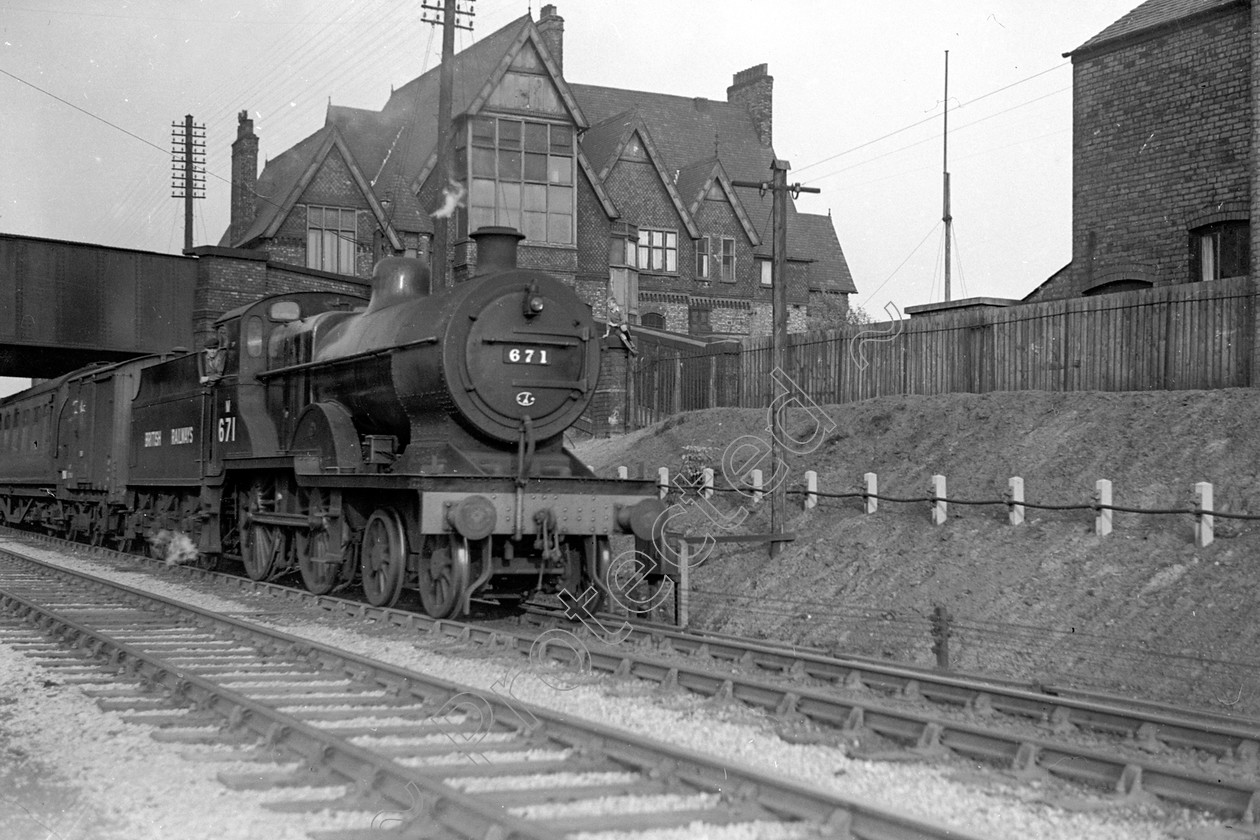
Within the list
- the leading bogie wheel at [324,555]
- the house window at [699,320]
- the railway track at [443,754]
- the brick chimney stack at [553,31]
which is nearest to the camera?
the railway track at [443,754]

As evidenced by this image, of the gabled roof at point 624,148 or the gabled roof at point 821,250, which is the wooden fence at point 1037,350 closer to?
the gabled roof at point 624,148

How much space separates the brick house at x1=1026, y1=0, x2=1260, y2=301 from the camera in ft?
59.1

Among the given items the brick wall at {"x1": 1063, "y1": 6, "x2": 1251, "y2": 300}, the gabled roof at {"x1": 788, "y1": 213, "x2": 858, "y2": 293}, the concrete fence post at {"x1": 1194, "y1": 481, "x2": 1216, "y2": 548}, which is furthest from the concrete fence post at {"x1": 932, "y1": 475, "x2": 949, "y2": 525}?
the gabled roof at {"x1": 788, "y1": 213, "x2": 858, "y2": 293}

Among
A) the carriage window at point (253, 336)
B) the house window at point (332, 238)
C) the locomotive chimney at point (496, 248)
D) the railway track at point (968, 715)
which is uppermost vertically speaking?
the house window at point (332, 238)

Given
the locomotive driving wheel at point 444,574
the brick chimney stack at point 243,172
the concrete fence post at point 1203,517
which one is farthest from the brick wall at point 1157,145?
the brick chimney stack at point 243,172

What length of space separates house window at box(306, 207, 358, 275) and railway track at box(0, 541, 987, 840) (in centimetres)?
2586

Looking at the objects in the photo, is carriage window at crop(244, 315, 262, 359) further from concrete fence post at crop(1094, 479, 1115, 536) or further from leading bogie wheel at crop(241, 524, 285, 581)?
concrete fence post at crop(1094, 479, 1115, 536)

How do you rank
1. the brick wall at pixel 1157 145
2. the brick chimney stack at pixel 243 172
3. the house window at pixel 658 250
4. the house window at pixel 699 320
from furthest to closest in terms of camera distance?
the house window at pixel 699 320, the house window at pixel 658 250, the brick chimney stack at pixel 243 172, the brick wall at pixel 1157 145

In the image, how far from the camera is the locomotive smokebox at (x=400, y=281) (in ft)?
40.9

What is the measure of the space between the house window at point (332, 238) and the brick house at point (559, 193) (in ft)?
0.13

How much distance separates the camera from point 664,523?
11.1 meters

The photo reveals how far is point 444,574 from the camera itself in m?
10.6

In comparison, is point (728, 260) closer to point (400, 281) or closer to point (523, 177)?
point (523, 177)

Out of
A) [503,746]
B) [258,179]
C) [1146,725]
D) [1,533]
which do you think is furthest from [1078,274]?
[258,179]
